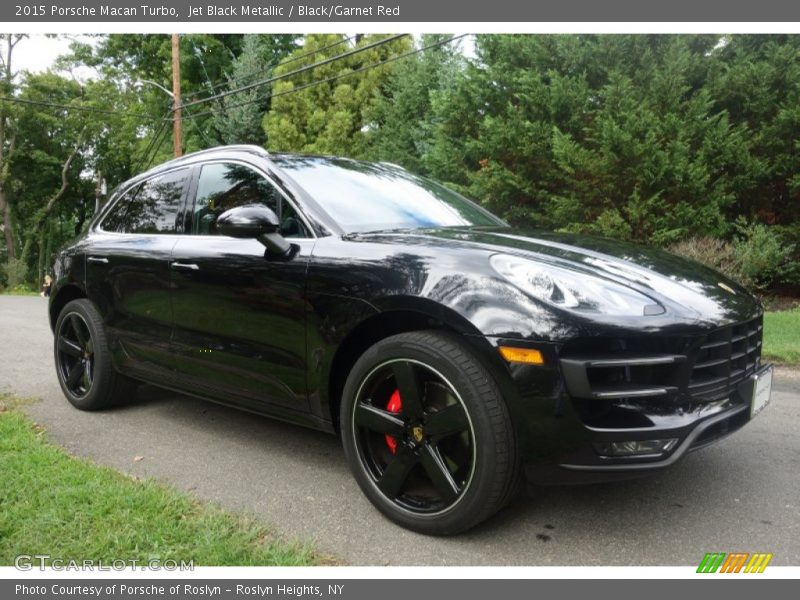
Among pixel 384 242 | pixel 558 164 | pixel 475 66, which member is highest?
pixel 475 66

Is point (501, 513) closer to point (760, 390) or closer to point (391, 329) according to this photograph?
point (391, 329)

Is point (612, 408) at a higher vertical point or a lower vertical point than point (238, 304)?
lower

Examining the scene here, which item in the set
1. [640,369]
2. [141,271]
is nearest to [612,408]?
[640,369]

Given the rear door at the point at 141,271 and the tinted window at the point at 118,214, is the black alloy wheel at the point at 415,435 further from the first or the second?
the tinted window at the point at 118,214

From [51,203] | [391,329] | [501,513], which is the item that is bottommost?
[501,513]

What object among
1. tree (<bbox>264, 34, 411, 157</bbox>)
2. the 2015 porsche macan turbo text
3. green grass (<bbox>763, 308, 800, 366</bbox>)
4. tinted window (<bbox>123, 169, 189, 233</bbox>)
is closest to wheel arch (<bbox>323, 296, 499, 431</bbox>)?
the 2015 porsche macan turbo text

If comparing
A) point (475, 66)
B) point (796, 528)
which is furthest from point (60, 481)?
point (475, 66)

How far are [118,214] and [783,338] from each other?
6.32 m

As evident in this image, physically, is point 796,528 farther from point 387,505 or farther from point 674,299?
point 387,505

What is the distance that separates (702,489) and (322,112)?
23.1 metres

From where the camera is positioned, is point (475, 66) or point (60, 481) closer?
Result: point (60, 481)

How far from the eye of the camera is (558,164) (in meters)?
12.3

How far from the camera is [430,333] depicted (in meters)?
2.58

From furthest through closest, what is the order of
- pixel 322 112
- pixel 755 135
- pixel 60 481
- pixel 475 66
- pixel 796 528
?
1. pixel 322 112
2. pixel 475 66
3. pixel 755 135
4. pixel 60 481
5. pixel 796 528
